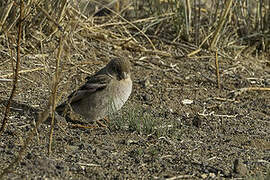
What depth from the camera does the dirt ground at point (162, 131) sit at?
4781 mm

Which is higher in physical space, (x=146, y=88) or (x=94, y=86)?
(x=94, y=86)

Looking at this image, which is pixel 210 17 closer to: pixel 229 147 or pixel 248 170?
pixel 229 147

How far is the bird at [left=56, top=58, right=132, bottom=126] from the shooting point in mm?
5789

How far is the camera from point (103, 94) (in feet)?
19.2

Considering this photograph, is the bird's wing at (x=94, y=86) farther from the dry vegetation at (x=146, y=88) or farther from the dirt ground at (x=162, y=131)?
the dirt ground at (x=162, y=131)

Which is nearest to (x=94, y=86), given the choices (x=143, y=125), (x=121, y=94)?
(x=121, y=94)

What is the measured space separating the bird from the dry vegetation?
19 centimetres

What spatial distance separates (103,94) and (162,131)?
2.59 ft

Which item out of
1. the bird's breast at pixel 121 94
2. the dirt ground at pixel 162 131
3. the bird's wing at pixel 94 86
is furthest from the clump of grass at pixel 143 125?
the bird's wing at pixel 94 86

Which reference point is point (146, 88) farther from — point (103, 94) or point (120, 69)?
point (103, 94)

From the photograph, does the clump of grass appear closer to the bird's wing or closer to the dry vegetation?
the dry vegetation

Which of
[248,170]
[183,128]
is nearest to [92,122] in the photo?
[183,128]

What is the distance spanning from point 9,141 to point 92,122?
1.31 metres

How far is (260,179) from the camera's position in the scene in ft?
13.9
